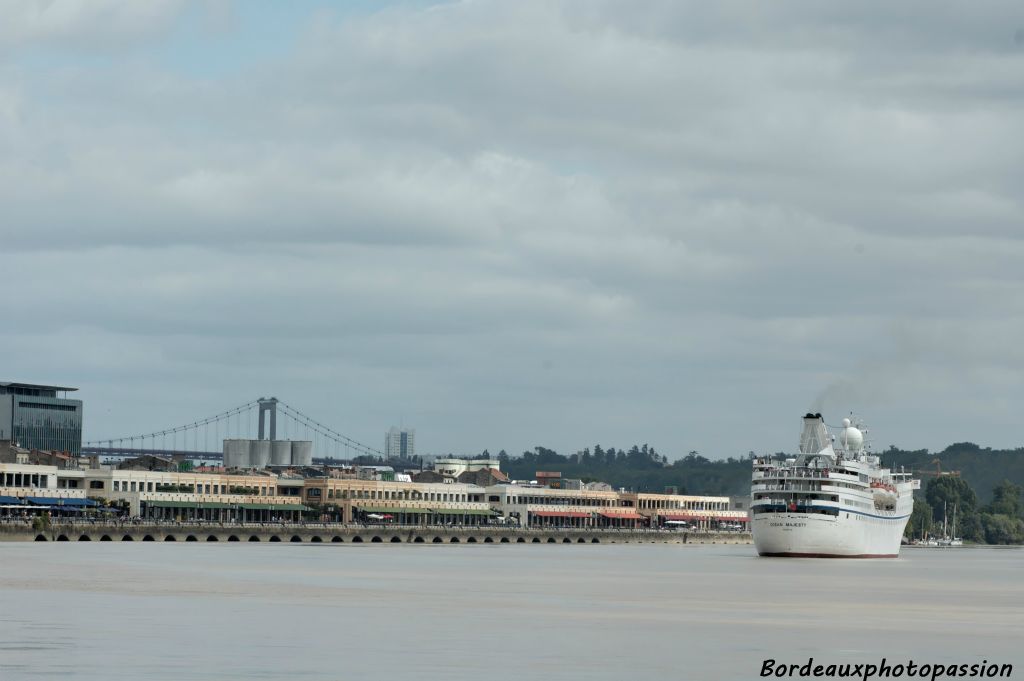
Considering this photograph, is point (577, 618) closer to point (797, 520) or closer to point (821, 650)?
point (821, 650)

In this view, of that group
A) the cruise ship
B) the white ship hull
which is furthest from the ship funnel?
the white ship hull

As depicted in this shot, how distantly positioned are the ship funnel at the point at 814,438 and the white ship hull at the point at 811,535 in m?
9.37

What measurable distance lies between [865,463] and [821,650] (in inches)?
4932

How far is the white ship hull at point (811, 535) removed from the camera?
155000 millimetres

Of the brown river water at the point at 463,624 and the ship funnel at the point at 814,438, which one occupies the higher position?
the ship funnel at the point at 814,438

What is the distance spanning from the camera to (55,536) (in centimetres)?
17388

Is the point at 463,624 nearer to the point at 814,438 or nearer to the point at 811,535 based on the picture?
the point at 811,535

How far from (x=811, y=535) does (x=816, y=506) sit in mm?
2753

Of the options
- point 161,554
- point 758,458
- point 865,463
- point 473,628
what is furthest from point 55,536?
point 473,628

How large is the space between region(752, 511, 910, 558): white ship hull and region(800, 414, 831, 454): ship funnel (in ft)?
30.8

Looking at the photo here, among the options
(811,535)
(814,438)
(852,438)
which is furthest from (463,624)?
(852,438)

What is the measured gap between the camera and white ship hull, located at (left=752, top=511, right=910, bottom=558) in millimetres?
155000

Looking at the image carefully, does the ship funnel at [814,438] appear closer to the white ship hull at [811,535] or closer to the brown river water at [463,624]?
the white ship hull at [811,535]

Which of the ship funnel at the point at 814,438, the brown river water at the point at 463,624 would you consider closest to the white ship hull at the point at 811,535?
the ship funnel at the point at 814,438
